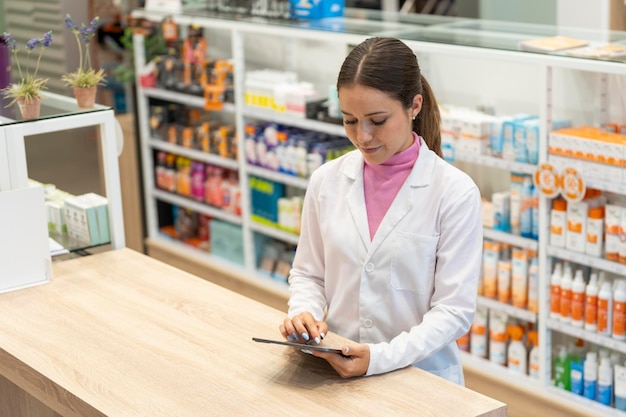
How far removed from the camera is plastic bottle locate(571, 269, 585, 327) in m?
4.16

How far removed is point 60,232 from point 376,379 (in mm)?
1660

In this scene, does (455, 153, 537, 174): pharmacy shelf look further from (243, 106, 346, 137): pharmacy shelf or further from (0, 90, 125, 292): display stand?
(0, 90, 125, 292): display stand

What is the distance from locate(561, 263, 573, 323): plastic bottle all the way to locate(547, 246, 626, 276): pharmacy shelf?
0.06 metres

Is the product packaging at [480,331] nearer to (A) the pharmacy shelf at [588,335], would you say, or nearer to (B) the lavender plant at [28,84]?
(A) the pharmacy shelf at [588,335]

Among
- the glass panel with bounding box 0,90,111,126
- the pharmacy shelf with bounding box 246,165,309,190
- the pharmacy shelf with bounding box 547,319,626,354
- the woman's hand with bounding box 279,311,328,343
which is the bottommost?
the pharmacy shelf with bounding box 547,319,626,354

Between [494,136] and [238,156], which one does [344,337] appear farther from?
[238,156]

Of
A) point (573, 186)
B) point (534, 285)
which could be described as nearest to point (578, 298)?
point (534, 285)

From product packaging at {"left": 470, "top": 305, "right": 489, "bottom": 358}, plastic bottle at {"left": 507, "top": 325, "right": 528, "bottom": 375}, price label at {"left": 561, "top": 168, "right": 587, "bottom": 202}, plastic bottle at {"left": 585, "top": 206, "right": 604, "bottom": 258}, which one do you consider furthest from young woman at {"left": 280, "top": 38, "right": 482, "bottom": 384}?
product packaging at {"left": 470, "top": 305, "right": 489, "bottom": 358}

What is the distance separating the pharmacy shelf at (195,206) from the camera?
6113mm

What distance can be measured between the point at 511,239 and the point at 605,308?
1.85ft

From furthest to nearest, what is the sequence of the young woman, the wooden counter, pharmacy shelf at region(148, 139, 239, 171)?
pharmacy shelf at region(148, 139, 239, 171) → the young woman → the wooden counter

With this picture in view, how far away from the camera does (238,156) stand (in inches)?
234

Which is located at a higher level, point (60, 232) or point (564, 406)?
point (60, 232)

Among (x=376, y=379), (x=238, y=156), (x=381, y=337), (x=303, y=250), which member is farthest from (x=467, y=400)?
(x=238, y=156)
